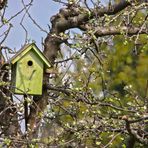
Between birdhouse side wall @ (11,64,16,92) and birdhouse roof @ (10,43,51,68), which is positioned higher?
birdhouse roof @ (10,43,51,68)

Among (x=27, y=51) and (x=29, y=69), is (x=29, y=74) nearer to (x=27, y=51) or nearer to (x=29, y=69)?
(x=29, y=69)

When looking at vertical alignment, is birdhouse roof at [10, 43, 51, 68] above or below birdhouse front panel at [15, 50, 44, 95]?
above

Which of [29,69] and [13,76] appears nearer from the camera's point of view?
[13,76]

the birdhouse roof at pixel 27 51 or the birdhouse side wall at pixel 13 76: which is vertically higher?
the birdhouse roof at pixel 27 51

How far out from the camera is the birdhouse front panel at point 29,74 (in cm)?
405

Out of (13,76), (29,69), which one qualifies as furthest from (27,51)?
(13,76)

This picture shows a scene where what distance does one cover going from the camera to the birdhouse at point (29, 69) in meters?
4.05

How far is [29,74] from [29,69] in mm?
53

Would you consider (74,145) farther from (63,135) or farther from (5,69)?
(5,69)

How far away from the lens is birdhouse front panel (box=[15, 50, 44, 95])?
405 centimetres

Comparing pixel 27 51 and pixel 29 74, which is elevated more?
pixel 27 51

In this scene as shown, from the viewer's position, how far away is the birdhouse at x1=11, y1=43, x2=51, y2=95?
4.05 m

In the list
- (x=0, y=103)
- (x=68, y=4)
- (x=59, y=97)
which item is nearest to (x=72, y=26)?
(x=68, y=4)

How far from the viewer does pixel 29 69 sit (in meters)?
4.23
